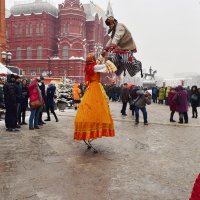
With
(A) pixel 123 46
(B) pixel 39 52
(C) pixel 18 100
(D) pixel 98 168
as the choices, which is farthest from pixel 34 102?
(B) pixel 39 52

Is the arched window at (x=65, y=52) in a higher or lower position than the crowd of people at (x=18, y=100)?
higher

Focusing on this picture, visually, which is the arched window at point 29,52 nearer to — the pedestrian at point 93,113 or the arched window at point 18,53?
the arched window at point 18,53

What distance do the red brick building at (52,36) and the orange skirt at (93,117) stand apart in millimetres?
46194

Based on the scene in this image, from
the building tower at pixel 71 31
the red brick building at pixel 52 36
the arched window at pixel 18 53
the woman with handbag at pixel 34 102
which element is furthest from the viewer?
the arched window at pixel 18 53

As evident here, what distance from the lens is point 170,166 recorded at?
5738 millimetres

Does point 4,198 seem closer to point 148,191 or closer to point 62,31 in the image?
Answer: point 148,191

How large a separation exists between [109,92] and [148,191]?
28.4 meters

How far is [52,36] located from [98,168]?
5291cm

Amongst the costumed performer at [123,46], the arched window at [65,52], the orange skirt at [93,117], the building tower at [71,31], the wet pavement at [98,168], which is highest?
the building tower at [71,31]

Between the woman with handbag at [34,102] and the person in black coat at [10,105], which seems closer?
the person in black coat at [10,105]

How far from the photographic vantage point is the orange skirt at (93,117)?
257 inches

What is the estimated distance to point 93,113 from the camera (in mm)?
6559

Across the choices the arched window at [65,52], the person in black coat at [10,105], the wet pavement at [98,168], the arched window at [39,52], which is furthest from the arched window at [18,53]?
the wet pavement at [98,168]

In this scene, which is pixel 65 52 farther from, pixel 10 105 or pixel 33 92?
pixel 10 105
